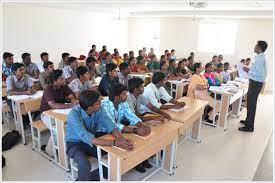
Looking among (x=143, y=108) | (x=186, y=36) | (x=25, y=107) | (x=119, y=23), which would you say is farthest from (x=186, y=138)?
(x=119, y=23)

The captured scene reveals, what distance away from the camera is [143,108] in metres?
3.31

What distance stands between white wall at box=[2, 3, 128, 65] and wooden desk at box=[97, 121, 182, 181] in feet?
19.9

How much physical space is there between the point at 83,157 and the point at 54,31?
6775mm

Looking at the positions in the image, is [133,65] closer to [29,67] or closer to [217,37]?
[29,67]

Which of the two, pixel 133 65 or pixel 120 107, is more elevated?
pixel 133 65

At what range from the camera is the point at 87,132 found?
7.55 feet

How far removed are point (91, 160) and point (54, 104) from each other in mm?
1069

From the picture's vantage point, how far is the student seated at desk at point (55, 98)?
3176mm

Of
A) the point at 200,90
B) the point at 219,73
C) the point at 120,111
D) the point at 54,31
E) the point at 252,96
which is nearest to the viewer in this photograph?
the point at 120,111

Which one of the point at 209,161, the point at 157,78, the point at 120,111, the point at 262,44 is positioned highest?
the point at 262,44

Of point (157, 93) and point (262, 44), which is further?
point (262, 44)

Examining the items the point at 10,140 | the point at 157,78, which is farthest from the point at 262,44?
the point at 10,140

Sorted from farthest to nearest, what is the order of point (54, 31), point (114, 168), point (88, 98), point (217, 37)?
1. point (217, 37)
2. point (54, 31)
3. point (88, 98)
4. point (114, 168)

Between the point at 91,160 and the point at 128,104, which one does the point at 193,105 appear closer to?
the point at 128,104
